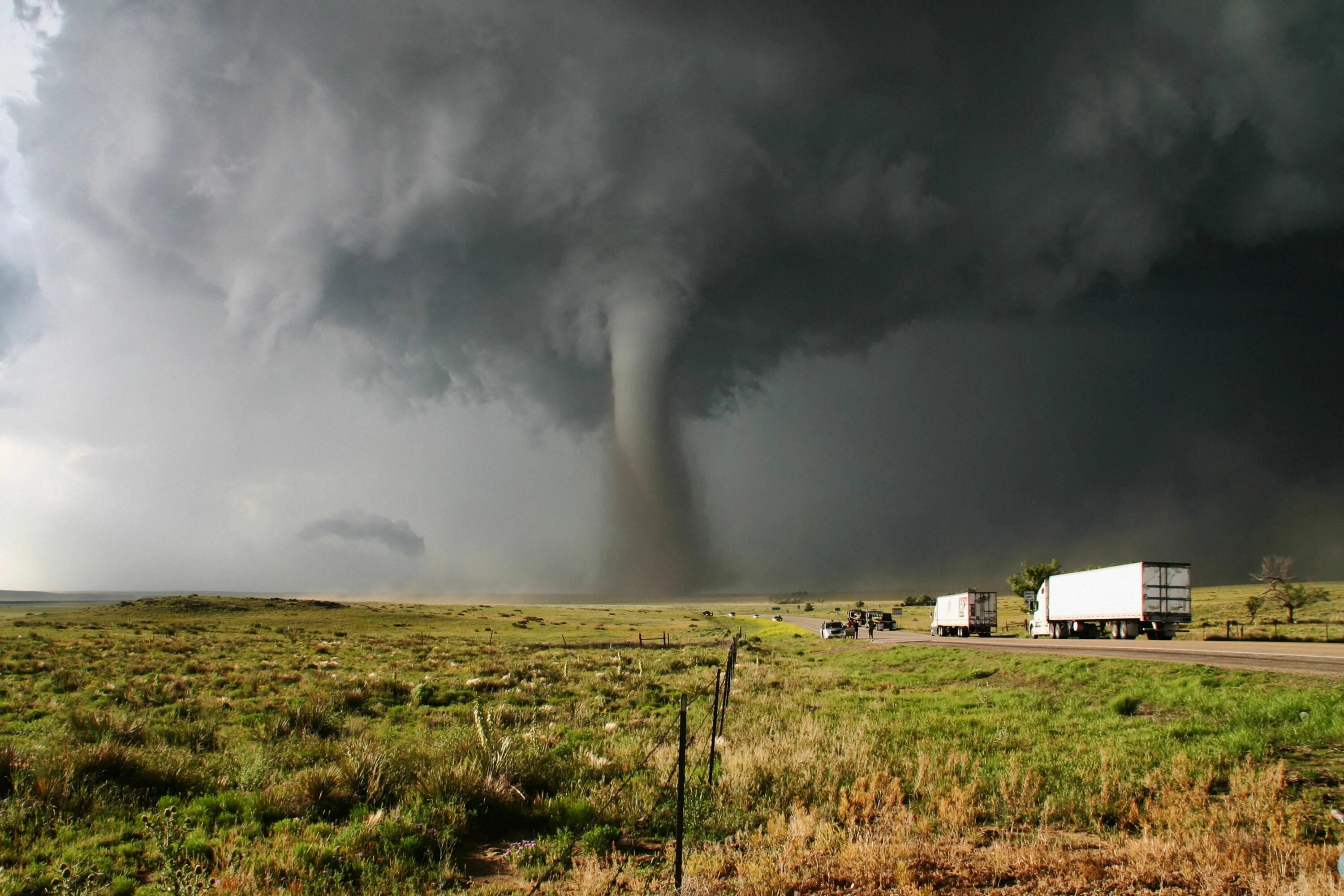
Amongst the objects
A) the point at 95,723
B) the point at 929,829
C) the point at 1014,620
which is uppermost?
the point at 929,829

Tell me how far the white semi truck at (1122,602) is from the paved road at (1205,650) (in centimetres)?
141

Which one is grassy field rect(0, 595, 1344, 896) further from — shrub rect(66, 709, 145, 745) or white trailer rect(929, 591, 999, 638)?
white trailer rect(929, 591, 999, 638)

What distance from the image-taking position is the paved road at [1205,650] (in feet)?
73.5

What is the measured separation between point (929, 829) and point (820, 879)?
7.58 feet

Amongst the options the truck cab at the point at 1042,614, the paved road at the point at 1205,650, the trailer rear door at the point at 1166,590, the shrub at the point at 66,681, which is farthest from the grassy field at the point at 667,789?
the truck cab at the point at 1042,614

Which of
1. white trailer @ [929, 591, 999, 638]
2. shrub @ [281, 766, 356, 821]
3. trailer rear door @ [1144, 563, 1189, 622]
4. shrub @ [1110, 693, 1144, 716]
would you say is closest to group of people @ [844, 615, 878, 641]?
white trailer @ [929, 591, 999, 638]

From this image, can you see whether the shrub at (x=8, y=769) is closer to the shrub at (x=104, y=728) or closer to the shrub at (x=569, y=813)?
the shrub at (x=104, y=728)

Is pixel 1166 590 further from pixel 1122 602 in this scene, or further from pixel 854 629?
pixel 854 629

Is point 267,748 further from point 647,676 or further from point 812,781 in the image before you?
point 647,676

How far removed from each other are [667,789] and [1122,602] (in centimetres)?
4193

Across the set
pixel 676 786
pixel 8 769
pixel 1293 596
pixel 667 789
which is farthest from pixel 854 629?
pixel 8 769

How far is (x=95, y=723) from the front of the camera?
14797mm

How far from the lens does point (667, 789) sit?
10844 mm

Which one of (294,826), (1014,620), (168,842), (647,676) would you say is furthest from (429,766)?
(1014,620)
